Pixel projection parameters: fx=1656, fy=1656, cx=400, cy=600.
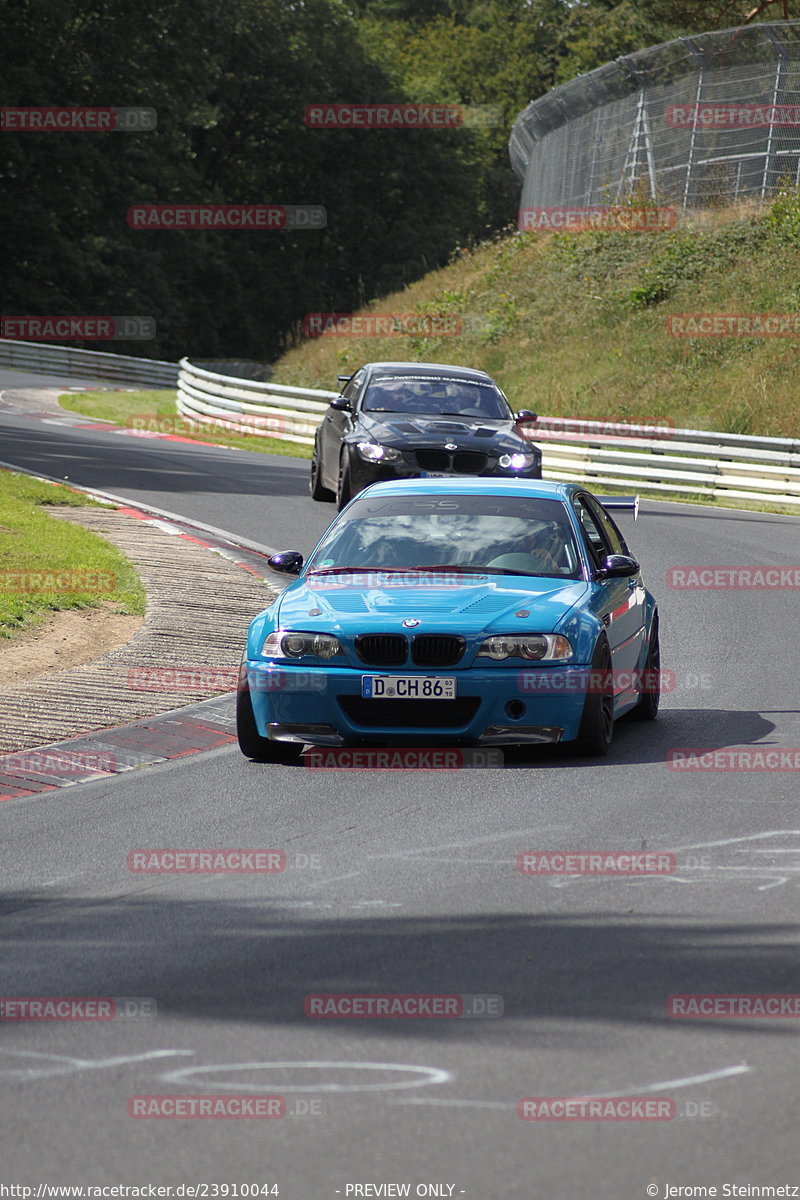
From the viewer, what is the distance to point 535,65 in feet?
309

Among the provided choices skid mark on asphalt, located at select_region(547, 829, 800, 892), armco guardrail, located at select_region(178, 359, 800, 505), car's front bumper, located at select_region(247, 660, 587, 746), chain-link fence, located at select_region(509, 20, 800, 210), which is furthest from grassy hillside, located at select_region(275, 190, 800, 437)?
skid mark on asphalt, located at select_region(547, 829, 800, 892)

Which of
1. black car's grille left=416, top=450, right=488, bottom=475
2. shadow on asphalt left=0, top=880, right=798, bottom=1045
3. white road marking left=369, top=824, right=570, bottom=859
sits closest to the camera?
shadow on asphalt left=0, top=880, right=798, bottom=1045

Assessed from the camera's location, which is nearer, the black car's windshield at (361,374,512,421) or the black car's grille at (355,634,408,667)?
the black car's grille at (355,634,408,667)

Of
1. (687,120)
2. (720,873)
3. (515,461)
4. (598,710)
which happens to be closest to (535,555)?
(598,710)

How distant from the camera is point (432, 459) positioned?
18906mm

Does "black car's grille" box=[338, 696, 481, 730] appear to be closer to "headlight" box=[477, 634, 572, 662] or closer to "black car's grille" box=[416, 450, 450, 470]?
"headlight" box=[477, 634, 572, 662]

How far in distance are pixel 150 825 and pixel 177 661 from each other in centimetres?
404

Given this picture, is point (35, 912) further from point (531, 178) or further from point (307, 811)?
point (531, 178)

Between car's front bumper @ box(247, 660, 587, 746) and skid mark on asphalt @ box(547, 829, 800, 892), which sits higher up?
car's front bumper @ box(247, 660, 587, 746)

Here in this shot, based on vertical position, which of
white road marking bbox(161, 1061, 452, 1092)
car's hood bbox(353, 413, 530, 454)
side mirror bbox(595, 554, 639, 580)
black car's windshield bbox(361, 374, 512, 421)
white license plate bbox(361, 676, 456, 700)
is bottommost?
white road marking bbox(161, 1061, 452, 1092)

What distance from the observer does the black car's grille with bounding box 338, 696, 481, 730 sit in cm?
877

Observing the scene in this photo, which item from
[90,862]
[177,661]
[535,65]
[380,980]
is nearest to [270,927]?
[380,980]

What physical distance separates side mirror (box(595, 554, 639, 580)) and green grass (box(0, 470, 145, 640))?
475cm

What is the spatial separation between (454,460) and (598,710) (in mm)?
10269
